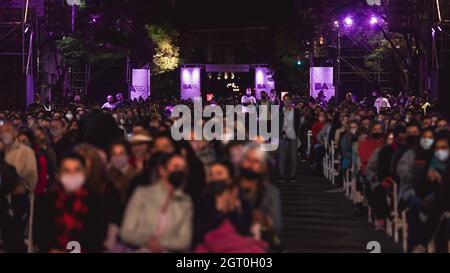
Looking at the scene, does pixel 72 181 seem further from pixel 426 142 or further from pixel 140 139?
pixel 426 142

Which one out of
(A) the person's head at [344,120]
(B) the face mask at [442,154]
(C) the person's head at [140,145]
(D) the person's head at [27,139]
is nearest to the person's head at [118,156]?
(C) the person's head at [140,145]

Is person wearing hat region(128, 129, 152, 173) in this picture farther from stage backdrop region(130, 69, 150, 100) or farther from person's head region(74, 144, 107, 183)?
stage backdrop region(130, 69, 150, 100)

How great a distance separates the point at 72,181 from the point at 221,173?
1.32 meters

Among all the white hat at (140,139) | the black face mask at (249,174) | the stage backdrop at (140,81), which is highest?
the stage backdrop at (140,81)

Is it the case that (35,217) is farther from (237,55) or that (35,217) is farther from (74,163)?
(237,55)

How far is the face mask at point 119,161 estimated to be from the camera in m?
13.2

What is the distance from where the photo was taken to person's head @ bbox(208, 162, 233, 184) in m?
11.0

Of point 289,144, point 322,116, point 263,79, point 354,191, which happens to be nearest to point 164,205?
point 354,191

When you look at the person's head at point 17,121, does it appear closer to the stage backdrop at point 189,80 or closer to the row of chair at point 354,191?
the row of chair at point 354,191

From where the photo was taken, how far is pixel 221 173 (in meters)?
11.1

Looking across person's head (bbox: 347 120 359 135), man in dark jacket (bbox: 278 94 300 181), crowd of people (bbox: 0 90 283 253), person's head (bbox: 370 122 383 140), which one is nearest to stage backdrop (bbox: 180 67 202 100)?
man in dark jacket (bbox: 278 94 300 181)

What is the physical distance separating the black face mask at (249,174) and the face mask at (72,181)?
146 centimetres

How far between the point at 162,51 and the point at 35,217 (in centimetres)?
5531
